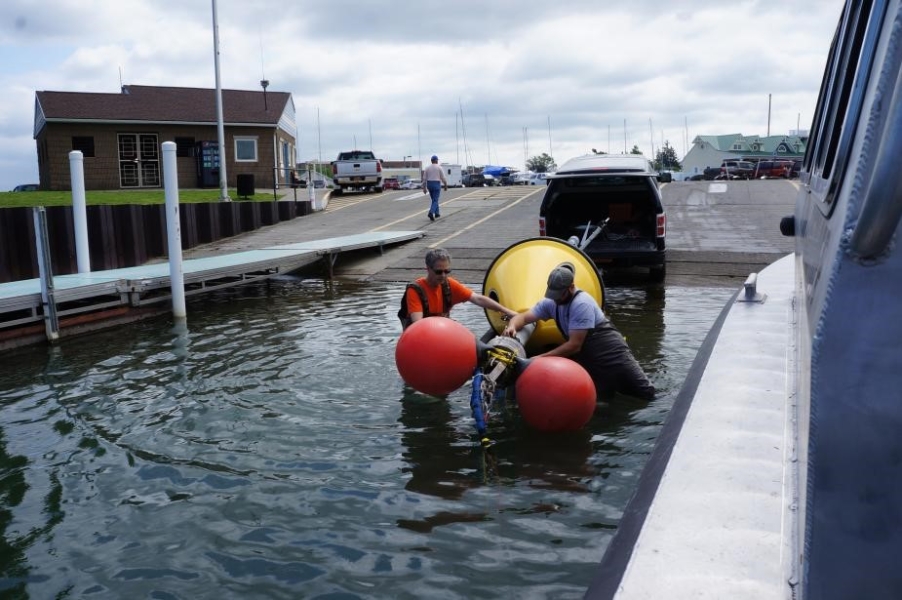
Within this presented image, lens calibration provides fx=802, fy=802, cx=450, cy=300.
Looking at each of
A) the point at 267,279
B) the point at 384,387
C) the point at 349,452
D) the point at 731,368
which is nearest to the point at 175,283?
the point at 267,279

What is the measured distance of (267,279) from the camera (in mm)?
15484

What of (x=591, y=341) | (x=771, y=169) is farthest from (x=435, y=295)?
(x=771, y=169)

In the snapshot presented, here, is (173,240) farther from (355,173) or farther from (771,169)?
(771,169)

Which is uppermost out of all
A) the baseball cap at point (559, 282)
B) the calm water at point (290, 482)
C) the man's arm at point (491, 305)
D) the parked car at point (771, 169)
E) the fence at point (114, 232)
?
the parked car at point (771, 169)

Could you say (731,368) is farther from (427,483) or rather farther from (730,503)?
(427,483)

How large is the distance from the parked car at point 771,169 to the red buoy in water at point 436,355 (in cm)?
4188

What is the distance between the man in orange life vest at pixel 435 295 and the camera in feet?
25.0

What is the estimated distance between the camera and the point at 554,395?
5.94 metres

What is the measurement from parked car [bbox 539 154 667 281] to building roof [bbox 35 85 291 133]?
85.7ft

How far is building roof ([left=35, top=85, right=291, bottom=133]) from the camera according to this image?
120 feet

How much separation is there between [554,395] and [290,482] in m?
1.99

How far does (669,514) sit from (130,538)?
11.2ft

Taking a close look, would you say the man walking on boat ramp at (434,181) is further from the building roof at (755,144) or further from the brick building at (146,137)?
the building roof at (755,144)

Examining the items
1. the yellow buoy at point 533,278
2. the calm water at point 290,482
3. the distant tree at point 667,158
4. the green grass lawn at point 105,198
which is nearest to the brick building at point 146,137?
the green grass lawn at point 105,198
